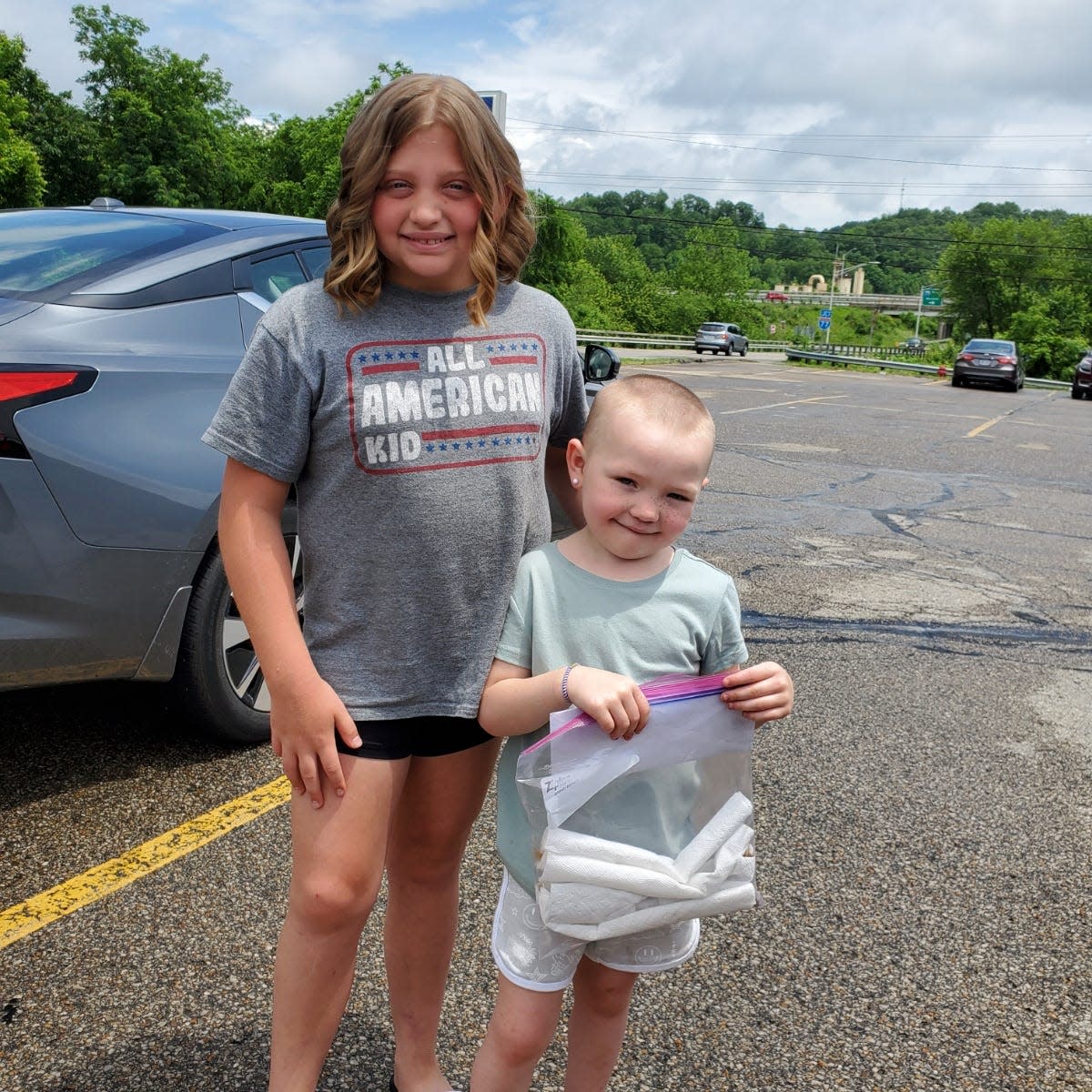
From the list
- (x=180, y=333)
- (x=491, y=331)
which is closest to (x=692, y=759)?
(x=491, y=331)

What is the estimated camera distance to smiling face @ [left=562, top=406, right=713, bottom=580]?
63.7 inches

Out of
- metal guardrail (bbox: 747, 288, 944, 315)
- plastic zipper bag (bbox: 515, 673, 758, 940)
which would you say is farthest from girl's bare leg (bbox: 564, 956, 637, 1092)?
metal guardrail (bbox: 747, 288, 944, 315)

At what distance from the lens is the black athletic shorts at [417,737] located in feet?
5.61

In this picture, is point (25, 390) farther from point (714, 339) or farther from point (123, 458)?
point (714, 339)

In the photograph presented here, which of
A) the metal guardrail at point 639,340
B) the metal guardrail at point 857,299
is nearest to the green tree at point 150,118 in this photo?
the metal guardrail at point 639,340

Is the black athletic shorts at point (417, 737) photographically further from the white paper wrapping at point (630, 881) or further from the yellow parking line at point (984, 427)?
the yellow parking line at point (984, 427)

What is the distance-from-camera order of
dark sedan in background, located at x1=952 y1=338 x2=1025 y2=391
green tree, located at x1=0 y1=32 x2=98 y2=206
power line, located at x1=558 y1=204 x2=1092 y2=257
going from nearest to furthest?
dark sedan in background, located at x1=952 y1=338 x2=1025 y2=391, green tree, located at x1=0 y1=32 x2=98 y2=206, power line, located at x1=558 y1=204 x2=1092 y2=257

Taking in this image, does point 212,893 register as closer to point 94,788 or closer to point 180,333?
point 94,788

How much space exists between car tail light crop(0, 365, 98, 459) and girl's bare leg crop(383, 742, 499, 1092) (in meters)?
1.42

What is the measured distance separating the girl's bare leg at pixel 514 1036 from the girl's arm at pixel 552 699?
40 cm

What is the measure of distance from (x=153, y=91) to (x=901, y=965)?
60.3 metres

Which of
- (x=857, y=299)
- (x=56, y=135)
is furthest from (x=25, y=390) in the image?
(x=857, y=299)

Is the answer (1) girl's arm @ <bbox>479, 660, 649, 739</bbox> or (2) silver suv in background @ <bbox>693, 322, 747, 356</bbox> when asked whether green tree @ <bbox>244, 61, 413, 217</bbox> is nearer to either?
(2) silver suv in background @ <bbox>693, 322, 747, 356</bbox>

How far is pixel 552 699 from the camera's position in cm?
159
